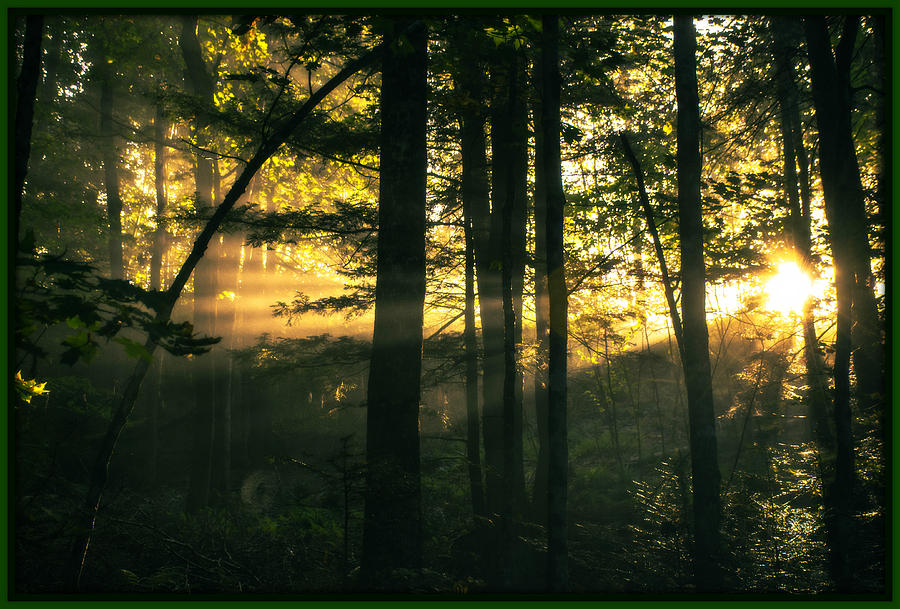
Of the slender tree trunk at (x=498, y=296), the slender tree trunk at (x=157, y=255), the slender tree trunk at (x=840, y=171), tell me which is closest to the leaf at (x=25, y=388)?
the slender tree trunk at (x=498, y=296)

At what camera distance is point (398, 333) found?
4.83 m

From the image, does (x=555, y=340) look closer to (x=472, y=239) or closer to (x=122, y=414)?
(x=472, y=239)

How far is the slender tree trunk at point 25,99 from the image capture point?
9.35ft

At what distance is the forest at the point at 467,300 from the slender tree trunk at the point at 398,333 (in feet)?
0.11

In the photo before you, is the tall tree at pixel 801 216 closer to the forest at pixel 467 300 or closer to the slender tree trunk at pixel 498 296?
the forest at pixel 467 300

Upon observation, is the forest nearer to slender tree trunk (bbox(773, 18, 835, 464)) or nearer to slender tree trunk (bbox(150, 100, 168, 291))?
slender tree trunk (bbox(773, 18, 835, 464))

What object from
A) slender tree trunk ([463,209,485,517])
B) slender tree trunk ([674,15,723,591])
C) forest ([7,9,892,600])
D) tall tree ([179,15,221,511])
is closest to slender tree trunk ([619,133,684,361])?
forest ([7,9,892,600])

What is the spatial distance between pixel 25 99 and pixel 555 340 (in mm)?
4820

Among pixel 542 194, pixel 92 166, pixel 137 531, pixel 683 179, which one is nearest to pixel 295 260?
pixel 92 166

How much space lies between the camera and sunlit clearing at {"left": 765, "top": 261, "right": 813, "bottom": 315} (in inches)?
459

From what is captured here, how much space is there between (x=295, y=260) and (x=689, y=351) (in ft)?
57.9

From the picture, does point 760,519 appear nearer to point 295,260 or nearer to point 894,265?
point 894,265

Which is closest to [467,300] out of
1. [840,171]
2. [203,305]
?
[840,171]

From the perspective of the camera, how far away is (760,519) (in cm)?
732
